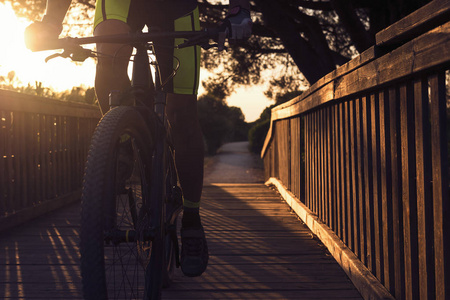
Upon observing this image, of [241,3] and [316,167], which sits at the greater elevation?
[241,3]

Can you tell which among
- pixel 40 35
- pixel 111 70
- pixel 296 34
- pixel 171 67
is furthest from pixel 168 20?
pixel 296 34

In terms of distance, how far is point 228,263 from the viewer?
2.88 meters

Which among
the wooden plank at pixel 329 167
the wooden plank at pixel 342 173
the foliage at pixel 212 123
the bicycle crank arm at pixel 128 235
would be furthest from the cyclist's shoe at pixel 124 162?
the foliage at pixel 212 123

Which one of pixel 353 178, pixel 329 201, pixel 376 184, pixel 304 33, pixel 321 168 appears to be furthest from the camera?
pixel 304 33

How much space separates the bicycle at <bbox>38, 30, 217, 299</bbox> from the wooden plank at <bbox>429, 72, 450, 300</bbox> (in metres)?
0.78

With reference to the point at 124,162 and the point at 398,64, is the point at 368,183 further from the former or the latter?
the point at 124,162

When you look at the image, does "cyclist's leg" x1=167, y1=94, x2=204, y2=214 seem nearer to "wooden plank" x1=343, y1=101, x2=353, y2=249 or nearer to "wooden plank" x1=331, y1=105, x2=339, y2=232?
"wooden plank" x1=343, y1=101, x2=353, y2=249

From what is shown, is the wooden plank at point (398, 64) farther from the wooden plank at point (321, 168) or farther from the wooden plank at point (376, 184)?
the wooden plank at point (321, 168)

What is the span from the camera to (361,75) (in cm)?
226

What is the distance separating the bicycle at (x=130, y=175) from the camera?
129 cm

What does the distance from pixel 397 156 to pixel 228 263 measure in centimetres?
138

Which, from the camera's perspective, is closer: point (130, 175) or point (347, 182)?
point (130, 175)

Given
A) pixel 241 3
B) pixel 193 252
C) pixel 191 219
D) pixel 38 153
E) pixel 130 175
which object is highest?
pixel 241 3

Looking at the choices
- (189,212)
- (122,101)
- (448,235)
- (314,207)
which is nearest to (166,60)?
(122,101)
